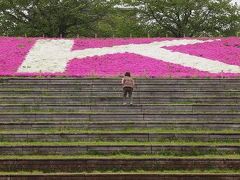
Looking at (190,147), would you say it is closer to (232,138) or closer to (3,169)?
(232,138)

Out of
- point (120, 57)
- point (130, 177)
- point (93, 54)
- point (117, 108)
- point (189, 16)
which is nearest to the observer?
point (130, 177)

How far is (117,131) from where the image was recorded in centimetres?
1582

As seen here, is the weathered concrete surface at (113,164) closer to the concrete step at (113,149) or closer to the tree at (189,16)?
the concrete step at (113,149)

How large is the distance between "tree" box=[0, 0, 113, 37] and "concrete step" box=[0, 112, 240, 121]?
67.2 feet

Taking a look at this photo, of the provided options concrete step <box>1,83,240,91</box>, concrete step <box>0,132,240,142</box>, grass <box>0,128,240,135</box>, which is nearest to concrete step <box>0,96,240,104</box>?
concrete step <box>1,83,240,91</box>

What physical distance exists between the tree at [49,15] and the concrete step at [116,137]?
22.1m

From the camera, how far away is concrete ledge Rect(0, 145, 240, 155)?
14305mm

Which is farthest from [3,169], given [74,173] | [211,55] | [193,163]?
[211,55]

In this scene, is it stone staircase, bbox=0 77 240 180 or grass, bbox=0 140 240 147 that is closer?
stone staircase, bbox=0 77 240 180

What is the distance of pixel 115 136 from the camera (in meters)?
15.3

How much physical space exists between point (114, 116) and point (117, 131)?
108cm

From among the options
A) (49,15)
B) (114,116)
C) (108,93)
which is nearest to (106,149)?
(114,116)

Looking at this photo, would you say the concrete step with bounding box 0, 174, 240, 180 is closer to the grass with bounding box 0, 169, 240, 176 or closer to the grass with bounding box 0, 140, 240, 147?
the grass with bounding box 0, 169, 240, 176

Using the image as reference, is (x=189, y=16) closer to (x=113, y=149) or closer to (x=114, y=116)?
(x=114, y=116)
